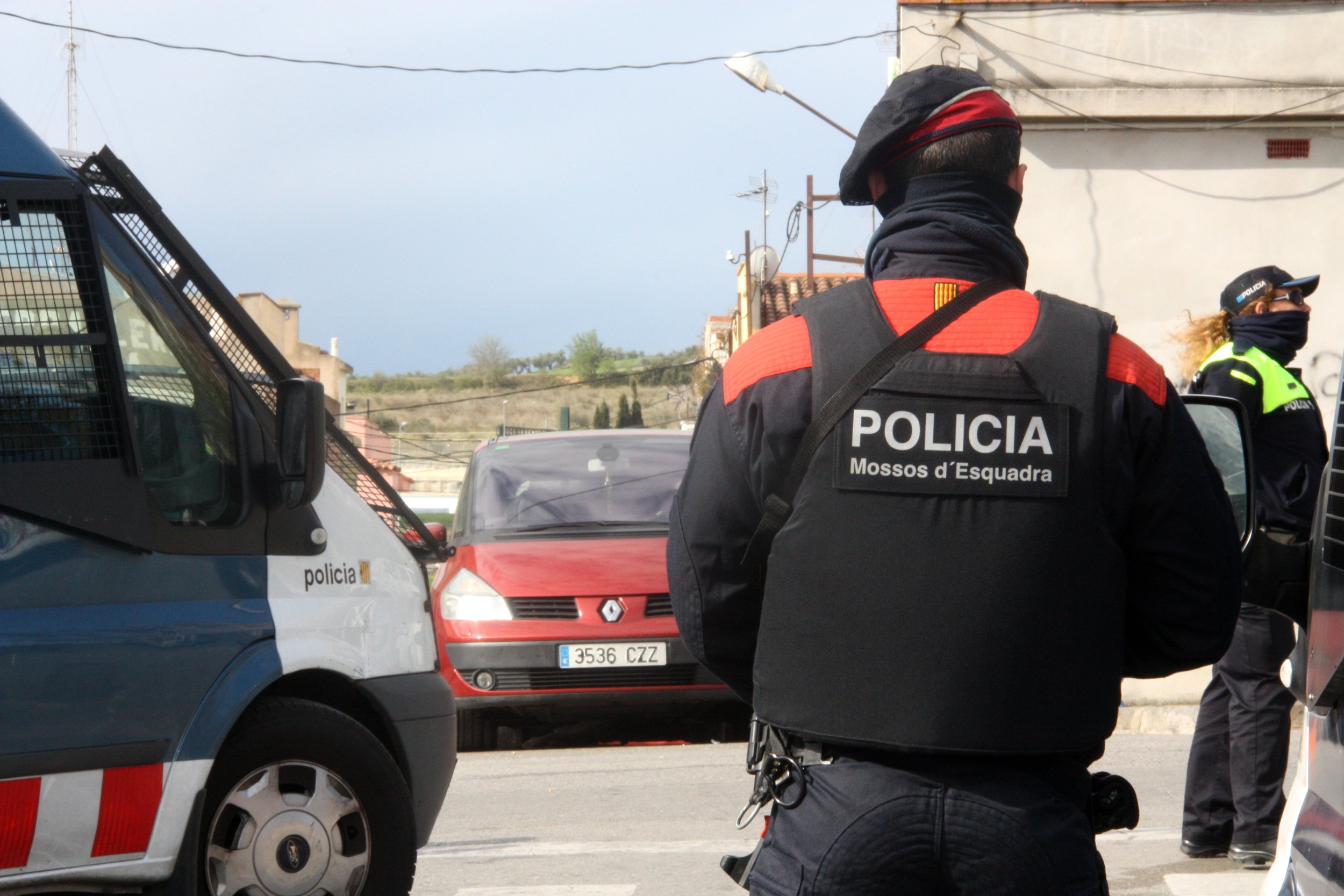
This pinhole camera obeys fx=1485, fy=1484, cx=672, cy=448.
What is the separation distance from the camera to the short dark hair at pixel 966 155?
7.02 ft

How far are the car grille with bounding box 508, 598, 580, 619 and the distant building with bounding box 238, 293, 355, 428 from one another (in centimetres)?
2909

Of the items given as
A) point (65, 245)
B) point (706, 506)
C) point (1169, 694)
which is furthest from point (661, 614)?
point (706, 506)

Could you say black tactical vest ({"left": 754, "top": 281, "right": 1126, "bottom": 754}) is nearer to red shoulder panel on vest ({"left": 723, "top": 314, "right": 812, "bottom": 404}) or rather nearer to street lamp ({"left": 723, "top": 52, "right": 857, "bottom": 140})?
red shoulder panel on vest ({"left": 723, "top": 314, "right": 812, "bottom": 404})

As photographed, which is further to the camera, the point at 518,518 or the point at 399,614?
the point at 518,518

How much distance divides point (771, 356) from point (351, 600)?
2.39 m

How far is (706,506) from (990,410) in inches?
16.3

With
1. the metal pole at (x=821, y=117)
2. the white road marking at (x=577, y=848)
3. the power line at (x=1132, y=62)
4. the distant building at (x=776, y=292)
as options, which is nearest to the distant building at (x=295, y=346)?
the distant building at (x=776, y=292)

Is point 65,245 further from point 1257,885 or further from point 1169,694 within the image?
point 1169,694

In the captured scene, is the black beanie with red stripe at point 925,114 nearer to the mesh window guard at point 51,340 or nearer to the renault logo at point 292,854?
the mesh window guard at point 51,340

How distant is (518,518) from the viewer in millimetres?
8844

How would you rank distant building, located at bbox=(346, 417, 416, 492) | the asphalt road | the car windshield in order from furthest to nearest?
distant building, located at bbox=(346, 417, 416, 492) < the car windshield < the asphalt road

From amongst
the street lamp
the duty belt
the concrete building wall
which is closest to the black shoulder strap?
the duty belt

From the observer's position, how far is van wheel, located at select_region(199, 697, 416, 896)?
12.2 feet

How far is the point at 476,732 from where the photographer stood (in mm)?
8523
